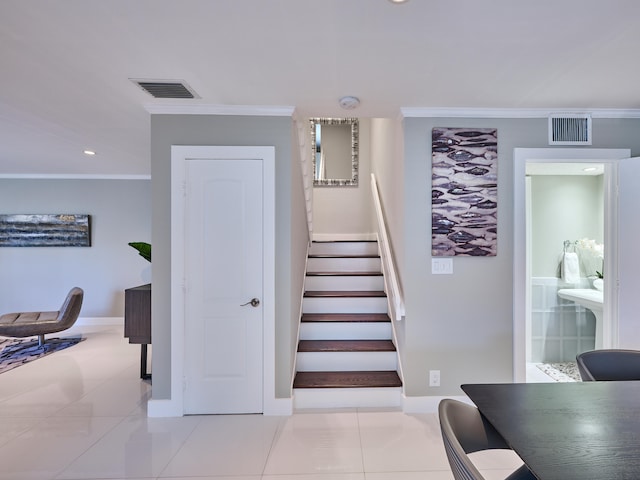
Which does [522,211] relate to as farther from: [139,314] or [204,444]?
[139,314]

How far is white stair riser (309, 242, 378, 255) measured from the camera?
4293 mm

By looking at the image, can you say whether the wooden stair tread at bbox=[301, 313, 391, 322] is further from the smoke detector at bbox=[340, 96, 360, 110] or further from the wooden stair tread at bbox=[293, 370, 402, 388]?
the smoke detector at bbox=[340, 96, 360, 110]

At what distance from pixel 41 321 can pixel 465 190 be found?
17.4 feet

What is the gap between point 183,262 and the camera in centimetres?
259

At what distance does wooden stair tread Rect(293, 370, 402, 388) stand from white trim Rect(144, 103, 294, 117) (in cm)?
220

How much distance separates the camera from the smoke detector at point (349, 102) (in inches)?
95.8

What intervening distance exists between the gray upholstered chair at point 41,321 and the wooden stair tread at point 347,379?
348 centimetres

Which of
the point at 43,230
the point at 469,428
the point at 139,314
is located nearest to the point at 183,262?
the point at 139,314

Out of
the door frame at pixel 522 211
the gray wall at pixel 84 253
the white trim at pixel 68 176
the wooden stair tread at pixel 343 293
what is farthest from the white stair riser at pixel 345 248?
the white trim at pixel 68 176

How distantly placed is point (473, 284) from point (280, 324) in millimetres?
1604

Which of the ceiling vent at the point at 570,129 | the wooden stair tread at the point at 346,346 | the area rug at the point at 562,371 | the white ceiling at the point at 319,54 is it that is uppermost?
the white ceiling at the point at 319,54

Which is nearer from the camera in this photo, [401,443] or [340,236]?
[401,443]

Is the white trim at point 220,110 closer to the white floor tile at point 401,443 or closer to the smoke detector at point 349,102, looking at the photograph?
the smoke detector at point 349,102

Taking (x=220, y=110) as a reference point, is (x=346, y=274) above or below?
below
